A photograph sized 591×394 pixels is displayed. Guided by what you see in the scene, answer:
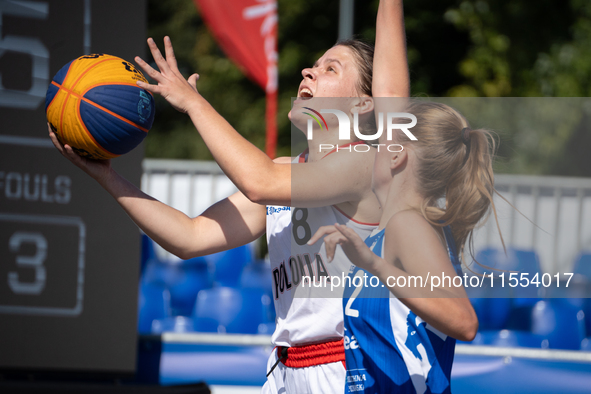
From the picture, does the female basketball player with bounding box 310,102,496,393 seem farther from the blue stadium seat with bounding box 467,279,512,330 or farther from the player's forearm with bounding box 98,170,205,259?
the blue stadium seat with bounding box 467,279,512,330

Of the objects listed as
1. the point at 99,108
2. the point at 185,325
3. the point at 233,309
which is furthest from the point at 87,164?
the point at 185,325

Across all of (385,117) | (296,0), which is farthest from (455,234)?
(296,0)

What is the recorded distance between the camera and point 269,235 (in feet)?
7.16

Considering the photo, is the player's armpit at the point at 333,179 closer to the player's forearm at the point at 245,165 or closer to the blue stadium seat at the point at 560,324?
the player's forearm at the point at 245,165

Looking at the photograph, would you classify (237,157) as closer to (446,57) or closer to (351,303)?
(351,303)

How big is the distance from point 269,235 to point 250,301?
2.59 metres

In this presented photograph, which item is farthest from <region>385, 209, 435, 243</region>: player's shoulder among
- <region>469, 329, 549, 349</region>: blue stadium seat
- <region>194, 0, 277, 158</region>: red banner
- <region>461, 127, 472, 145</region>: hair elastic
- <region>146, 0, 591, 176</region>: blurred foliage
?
<region>194, 0, 277, 158</region>: red banner

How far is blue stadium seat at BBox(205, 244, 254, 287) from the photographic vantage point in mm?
6254

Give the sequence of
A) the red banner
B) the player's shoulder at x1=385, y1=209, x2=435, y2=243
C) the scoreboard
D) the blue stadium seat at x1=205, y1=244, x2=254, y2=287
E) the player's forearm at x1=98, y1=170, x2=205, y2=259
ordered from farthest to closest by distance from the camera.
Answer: the red banner, the blue stadium seat at x1=205, y1=244, x2=254, y2=287, the scoreboard, the player's forearm at x1=98, y1=170, x2=205, y2=259, the player's shoulder at x1=385, y1=209, x2=435, y2=243

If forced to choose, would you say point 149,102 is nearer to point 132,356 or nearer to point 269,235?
point 269,235

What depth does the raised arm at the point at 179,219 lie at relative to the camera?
2.08 metres

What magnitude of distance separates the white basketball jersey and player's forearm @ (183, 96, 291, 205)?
0.28m

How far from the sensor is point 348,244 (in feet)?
4.94

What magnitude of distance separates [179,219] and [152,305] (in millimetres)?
3119
